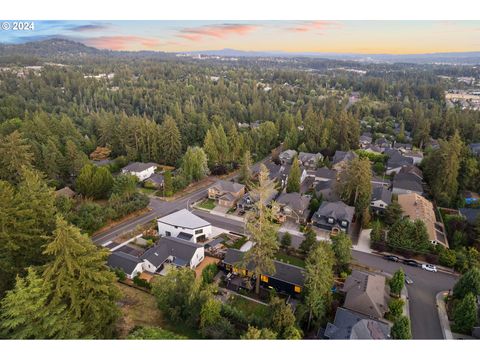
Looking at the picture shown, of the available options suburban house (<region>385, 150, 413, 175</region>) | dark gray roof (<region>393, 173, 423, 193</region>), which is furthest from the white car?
suburban house (<region>385, 150, 413, 175</region>)

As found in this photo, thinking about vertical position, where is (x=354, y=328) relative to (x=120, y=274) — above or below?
above

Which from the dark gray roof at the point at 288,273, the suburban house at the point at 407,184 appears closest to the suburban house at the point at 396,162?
the suburban house at the point at 407,184

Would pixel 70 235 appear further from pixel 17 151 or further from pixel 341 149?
pixel 341 149

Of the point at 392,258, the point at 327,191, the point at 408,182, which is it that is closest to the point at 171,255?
the point at 392,258

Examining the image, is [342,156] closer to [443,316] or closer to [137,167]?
[443,316]

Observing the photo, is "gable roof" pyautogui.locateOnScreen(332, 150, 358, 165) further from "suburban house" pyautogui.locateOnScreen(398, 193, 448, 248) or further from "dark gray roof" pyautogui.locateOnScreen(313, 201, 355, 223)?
"dark gray roof" pyautogui.locateOnScreen(313, 201, 355, 223)
